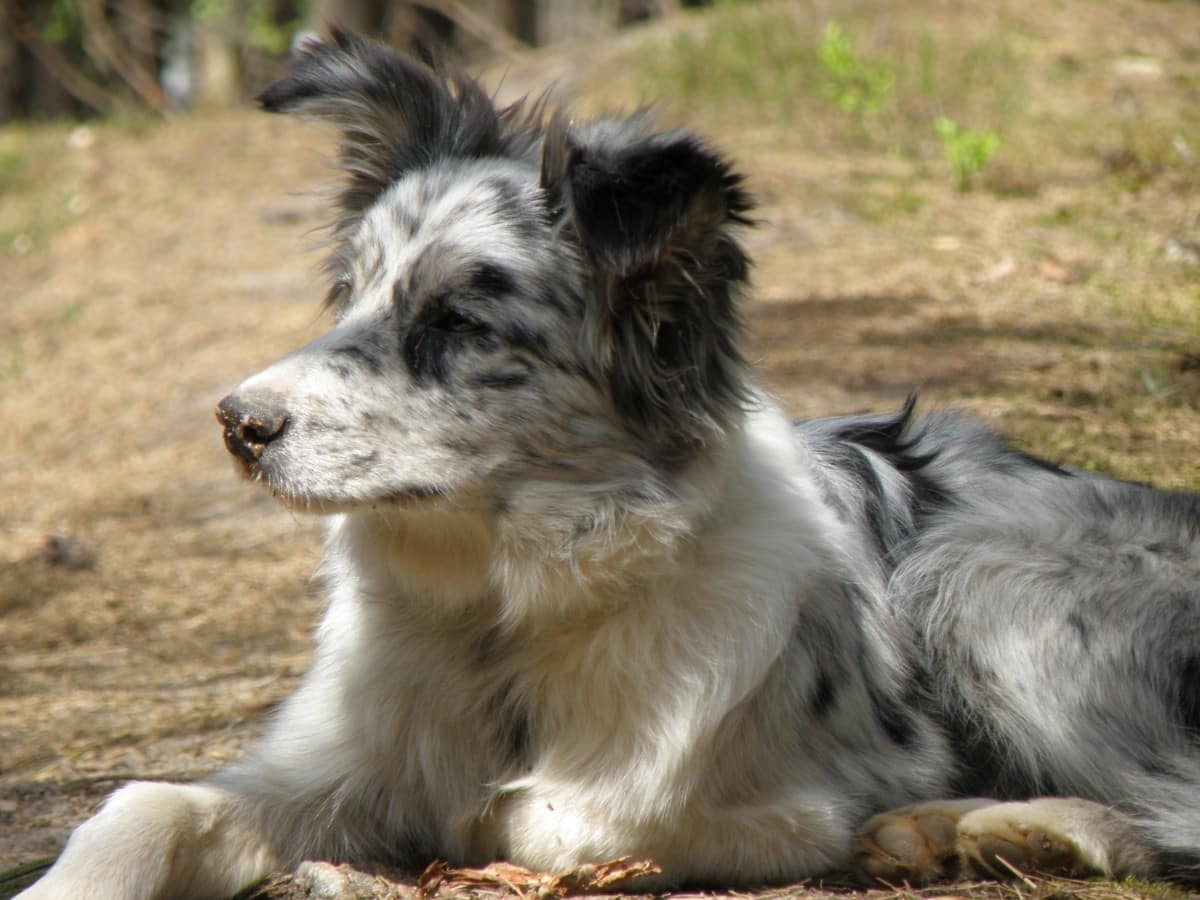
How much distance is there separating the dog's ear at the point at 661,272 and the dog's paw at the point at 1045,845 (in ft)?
3.58

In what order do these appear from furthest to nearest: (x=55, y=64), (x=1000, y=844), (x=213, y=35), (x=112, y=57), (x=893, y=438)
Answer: (x=55, y=64), (x=213, y=35), (x=112, y=57), (x=893, y=438), (x=1000, y=844)

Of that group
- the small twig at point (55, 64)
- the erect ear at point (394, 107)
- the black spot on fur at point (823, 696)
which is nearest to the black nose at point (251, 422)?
the erect ear at point (394, 107)

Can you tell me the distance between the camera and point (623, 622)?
318 centimetres

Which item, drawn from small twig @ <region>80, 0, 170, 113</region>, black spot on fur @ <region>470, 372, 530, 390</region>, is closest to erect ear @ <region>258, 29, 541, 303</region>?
black spot on fur @ <region>470, 372, 530, 390</region>

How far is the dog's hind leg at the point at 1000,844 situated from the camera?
306 centimetres


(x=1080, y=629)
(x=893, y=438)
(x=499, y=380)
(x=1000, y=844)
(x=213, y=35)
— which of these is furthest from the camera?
(x=213, y=35)

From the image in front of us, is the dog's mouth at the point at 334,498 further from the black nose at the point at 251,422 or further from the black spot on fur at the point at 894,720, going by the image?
the black spot on fur at the point at 894,720

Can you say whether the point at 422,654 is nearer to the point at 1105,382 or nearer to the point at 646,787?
the point at 646,787

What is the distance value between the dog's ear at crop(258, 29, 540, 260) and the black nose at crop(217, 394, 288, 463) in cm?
97

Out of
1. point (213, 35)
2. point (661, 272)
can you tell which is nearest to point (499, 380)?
point (661, 272)

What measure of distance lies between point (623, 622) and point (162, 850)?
3.74 ft

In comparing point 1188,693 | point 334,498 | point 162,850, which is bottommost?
point 162,850

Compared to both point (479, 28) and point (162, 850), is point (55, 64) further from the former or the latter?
point (162, 850)

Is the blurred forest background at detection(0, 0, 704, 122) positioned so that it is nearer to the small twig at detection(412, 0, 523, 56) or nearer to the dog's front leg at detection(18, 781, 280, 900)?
the small twig at detection(412, 0, 523, 56)
